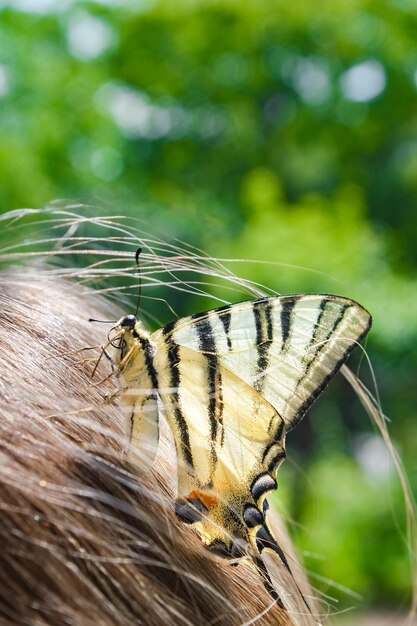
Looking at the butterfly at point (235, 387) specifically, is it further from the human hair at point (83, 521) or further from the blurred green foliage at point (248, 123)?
the blurred green foliage at point (248, 123)

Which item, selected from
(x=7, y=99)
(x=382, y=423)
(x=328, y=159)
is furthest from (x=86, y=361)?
(x=328, y=159)

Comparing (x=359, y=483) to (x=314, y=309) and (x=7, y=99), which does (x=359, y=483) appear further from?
(x=7, y=99)

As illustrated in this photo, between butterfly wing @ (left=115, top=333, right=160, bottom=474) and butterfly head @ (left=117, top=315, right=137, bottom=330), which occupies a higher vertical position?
butterfly head @ (left=117, top=315, right=137, bottom=330)

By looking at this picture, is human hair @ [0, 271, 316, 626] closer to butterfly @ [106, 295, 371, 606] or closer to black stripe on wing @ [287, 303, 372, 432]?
butterfly @ [106, 295, 371, 606]

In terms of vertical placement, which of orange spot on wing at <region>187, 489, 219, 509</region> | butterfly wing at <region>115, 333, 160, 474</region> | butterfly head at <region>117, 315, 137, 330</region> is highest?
butterfly head at <region>117, 315, 137, 330</region>

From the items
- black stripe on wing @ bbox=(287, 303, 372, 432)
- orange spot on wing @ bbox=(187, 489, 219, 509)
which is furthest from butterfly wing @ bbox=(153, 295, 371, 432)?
orange spot on wing @ bbox=(187, 489, 219, 509)

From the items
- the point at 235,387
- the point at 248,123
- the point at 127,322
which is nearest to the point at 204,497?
the point at 235,387
